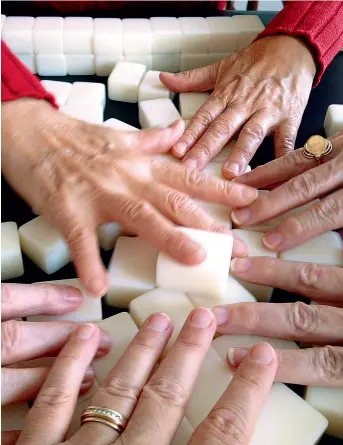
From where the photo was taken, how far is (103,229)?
1.27 m

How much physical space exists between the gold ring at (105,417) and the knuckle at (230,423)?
0.15m

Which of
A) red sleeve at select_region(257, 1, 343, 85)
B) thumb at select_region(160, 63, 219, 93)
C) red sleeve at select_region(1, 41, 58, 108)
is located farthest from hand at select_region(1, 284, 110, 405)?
red sleeve at select_region(257, 1, 343, 85)

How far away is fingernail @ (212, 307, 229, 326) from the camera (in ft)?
3.51

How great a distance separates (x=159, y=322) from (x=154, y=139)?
22.5 inches

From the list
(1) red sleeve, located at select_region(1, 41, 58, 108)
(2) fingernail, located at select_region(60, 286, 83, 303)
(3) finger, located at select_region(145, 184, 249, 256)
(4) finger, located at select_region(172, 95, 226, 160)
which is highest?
(1) red sleeve, located at select_region(1, 41, 58, 108)

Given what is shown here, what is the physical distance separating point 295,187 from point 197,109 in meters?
0.50

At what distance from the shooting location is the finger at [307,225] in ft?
4.03

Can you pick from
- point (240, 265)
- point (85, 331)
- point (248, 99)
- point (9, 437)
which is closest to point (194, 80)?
point (248, 99)

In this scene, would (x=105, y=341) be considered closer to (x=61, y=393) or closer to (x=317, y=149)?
(x=61, y=393)

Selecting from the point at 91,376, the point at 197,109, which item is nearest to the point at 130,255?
the point at 91,376

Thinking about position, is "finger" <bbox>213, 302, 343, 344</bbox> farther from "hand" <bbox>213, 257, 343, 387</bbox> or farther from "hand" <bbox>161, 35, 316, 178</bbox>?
"hand" <bbox>161, 35, 316, 178</bbox>

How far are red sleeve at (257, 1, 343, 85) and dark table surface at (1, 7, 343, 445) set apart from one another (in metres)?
0.10

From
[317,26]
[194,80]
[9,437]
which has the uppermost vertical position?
[317,26]

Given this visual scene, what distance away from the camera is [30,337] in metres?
1.02
